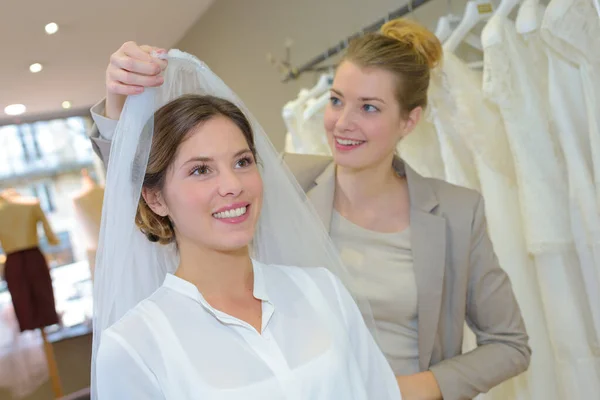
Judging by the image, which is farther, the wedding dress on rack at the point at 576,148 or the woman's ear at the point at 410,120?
the woman's ear at the point at 410,120

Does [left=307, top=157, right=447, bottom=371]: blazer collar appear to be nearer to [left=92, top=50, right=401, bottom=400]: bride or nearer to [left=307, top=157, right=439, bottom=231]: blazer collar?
[left=307, top=157, right=439, bottom=231]: blazer collar

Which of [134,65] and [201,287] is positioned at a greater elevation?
[134,65]

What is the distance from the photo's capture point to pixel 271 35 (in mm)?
2883

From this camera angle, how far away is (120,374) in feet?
2.46

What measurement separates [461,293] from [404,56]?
536mm

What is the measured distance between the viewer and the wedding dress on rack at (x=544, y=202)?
126 centimetres

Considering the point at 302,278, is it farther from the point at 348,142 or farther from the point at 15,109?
the point at 15,109

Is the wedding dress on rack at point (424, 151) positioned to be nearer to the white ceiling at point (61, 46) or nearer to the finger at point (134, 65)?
the finger at point (134, 65)

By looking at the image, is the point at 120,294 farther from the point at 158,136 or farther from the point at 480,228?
the point at 480,228

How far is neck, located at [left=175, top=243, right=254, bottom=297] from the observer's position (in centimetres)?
91

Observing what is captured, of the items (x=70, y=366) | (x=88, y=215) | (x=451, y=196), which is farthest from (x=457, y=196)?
(x=70, y=366)

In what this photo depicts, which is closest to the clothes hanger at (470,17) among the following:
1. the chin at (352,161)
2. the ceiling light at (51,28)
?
the chin at (352,161)

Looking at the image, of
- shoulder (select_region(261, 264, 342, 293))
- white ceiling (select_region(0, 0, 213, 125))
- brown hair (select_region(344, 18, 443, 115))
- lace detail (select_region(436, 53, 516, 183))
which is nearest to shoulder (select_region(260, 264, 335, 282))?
shoulder (select_region(261, 264, 342, 293))

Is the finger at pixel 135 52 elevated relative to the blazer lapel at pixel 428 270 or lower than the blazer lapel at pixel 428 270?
elevated
